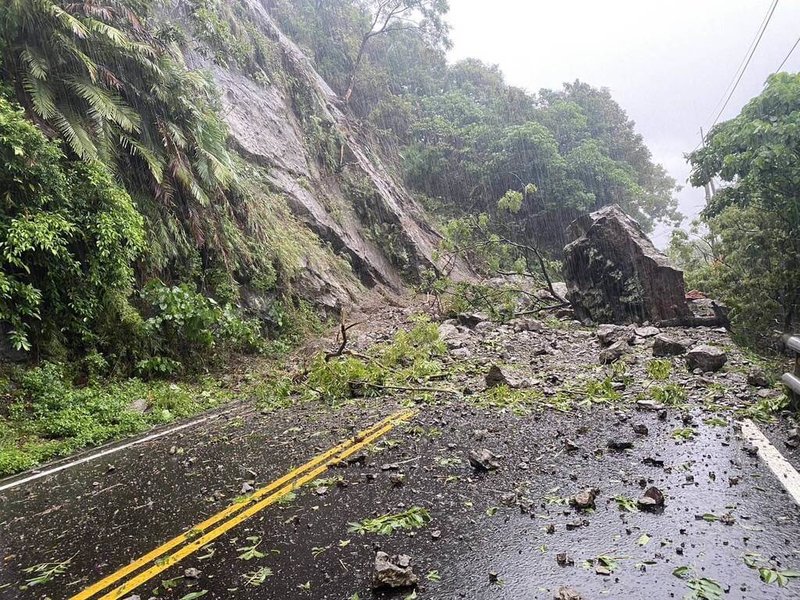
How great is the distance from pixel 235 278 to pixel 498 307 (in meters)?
8.05

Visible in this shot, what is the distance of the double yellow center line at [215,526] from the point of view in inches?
118

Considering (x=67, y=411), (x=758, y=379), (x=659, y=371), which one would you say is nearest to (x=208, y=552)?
(x=67, y=411)

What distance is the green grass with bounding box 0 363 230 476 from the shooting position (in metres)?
6.05

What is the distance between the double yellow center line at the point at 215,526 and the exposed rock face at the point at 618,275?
35.5 feet

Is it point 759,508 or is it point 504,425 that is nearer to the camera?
point 759,508

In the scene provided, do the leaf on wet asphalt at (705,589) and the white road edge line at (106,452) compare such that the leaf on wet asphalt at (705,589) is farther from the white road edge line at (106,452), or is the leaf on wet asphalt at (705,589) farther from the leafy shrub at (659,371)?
the white road edge line at (106,452)

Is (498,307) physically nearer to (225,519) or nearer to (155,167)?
(155,167)

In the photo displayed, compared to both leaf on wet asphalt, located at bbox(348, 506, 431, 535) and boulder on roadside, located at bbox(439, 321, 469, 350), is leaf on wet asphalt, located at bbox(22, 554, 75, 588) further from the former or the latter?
boulder on roadside, located at bbox(439, 321, 469, 350)

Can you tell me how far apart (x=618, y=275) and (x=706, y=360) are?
7.12 m

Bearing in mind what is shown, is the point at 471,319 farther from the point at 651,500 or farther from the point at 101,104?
the point at 651,500

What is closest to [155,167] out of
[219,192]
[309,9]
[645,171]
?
[219,192]

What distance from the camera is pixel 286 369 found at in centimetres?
999

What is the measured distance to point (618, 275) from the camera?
14.0m

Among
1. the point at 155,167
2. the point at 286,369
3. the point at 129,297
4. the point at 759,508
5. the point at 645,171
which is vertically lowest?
the point at 759,508
